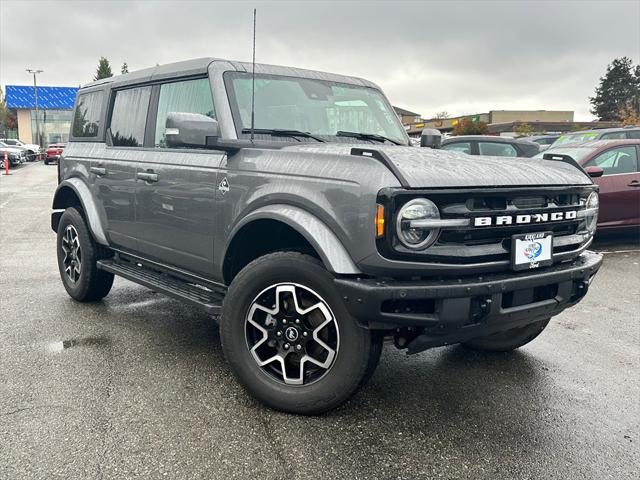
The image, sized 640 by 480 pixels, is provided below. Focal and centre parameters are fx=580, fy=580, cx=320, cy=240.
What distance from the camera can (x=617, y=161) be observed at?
27.9ft

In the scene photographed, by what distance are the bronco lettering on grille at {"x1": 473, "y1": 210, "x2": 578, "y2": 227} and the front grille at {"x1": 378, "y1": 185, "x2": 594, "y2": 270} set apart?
0.01 metres

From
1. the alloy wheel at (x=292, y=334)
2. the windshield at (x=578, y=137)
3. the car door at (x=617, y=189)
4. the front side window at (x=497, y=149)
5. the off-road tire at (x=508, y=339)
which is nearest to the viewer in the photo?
the alloy wheel at (x=292, y=334)

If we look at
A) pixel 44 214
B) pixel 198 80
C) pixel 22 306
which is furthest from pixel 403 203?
pixel 44 214

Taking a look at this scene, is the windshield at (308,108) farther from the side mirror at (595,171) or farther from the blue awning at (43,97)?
the blue awning at (43,97)

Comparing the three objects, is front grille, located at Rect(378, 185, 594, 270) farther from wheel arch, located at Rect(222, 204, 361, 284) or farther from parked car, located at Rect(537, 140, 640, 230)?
parked car, located at Rect(537, 140, 640, 230)

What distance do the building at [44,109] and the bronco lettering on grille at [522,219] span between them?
61493 mm

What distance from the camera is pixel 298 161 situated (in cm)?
312

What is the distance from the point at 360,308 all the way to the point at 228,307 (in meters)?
0.90

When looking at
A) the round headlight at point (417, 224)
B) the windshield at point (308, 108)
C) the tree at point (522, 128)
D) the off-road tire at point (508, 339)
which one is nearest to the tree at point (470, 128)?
the tree at point (522, 128)

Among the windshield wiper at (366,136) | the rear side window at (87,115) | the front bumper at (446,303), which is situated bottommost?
the front bumper at (446,303)

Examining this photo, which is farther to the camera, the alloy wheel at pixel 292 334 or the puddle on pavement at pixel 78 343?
the puddle on pavement at pixel 78 343

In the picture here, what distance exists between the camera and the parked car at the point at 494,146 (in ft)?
28.9

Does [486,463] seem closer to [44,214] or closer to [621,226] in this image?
[621,226]

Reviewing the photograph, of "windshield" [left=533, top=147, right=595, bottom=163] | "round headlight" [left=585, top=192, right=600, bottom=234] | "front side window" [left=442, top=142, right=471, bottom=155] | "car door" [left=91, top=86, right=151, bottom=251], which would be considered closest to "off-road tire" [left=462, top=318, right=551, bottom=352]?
"round headlight" [left=585, top=192, right=600, bottom=234]
